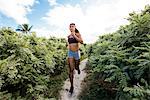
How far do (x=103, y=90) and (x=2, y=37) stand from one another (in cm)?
432

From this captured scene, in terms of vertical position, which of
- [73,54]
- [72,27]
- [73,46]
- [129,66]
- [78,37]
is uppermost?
[72,27]

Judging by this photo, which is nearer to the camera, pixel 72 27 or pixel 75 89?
pixel 72 27

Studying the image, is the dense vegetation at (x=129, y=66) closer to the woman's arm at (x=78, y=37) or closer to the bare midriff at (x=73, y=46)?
the woman's arm at (x=78, y=37)

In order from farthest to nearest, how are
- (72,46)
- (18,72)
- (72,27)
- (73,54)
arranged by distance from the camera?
(73,54)
(72,46)
(72,27)
(18,72)

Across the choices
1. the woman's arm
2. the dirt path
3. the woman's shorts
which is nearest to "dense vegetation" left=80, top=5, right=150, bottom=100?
the dirt path

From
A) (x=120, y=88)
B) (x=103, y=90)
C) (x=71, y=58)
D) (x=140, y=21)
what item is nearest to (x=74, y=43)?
(x=71, y=58)

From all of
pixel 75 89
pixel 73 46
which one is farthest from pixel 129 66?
pixel 75 89

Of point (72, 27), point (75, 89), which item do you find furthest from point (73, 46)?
point (75, 89)

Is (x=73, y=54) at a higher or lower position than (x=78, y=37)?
lower

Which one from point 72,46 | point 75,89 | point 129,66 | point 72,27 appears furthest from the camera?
point 75,89

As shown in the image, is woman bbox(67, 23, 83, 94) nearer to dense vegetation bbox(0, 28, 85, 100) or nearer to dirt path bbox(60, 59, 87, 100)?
dirt path bbox(60, 59, 87, 100)

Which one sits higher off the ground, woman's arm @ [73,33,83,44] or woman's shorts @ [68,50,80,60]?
woman's arm @ [73,33,83,44]

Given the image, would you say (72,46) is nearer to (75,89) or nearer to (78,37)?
(78,37)

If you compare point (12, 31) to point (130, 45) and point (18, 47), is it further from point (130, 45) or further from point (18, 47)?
point (130, 45)
